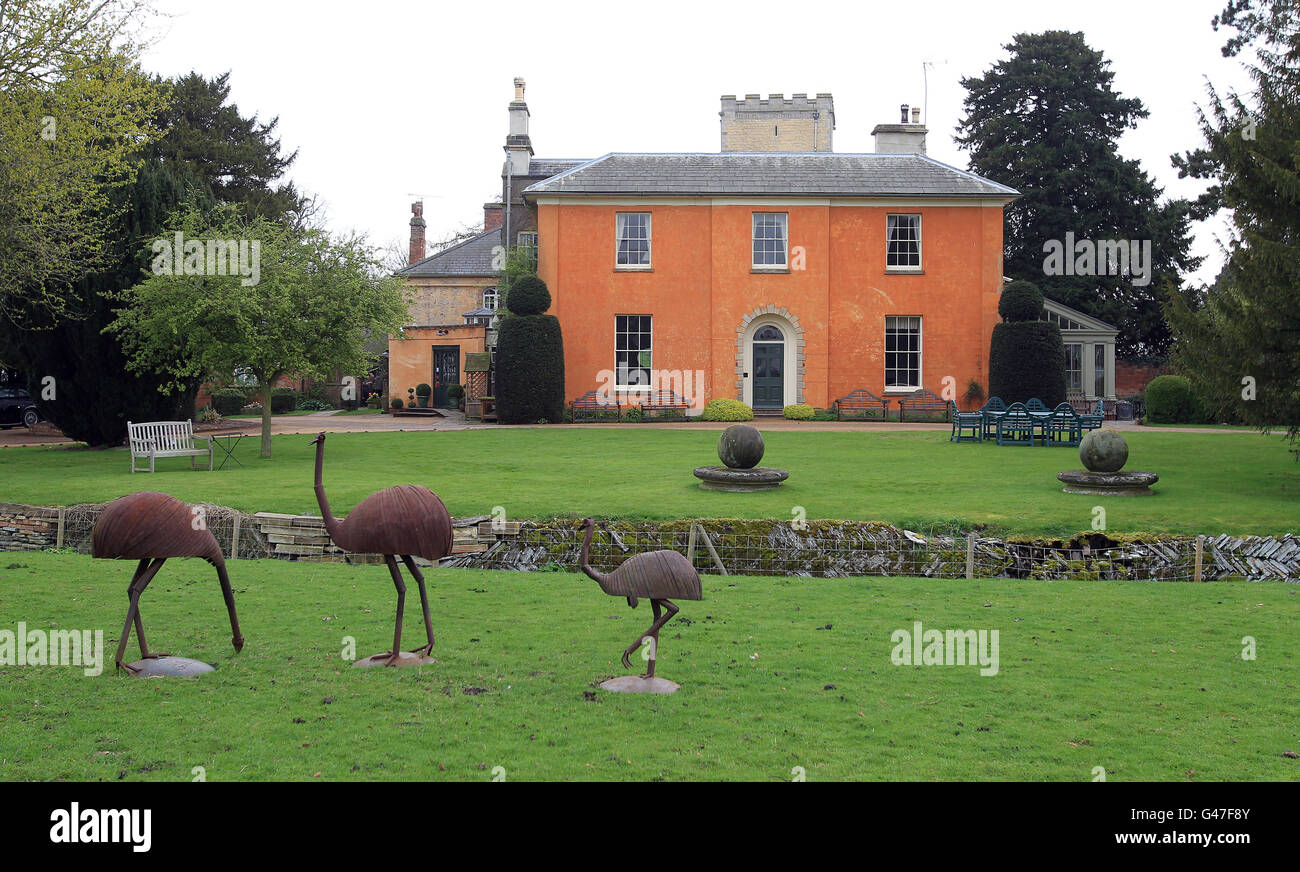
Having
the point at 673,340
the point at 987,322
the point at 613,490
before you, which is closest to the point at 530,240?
the point at 673,340

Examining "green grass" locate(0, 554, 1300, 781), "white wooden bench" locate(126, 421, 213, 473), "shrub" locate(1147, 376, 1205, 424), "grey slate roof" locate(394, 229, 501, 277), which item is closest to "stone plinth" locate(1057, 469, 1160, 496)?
"green grass" locate(0, 554, 1300, 781)

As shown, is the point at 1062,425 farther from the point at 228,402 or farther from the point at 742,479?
the point at 228,402

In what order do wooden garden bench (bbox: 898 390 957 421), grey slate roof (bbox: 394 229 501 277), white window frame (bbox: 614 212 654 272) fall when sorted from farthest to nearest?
grey slate roof (bbox: 394 229 501 277)
white window frame (bbox: 614 212 654 272)
wooden garden bench (bbox: 898 390 957 421)

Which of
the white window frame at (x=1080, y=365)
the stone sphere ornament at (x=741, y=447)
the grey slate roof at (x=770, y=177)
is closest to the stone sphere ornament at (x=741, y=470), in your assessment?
the stone sphere ornament at (x=741, y=447)

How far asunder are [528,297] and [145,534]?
88.5 ft

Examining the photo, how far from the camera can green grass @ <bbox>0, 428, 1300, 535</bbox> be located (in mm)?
14516

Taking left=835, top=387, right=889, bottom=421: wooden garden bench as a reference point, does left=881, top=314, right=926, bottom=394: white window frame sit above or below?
above

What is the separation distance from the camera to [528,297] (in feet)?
110

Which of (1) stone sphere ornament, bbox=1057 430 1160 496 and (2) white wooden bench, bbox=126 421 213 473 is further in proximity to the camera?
(2) white wooden bench, bbox=126 421 213 473

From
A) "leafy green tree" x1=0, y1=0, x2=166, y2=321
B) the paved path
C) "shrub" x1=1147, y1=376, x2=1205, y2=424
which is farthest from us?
"shrub" x1=1147, y1=376, x2=1205, y2=424

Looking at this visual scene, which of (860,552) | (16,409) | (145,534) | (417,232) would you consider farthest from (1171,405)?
(417,232)

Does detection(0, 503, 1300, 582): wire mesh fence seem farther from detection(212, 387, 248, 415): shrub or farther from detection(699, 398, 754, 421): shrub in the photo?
detection(212, 387, 248, 415): shrub

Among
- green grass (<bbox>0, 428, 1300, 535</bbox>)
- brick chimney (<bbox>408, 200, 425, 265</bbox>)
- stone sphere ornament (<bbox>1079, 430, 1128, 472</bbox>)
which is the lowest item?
green grass (<bbox>0, 428, 1300, 535</bbox>)

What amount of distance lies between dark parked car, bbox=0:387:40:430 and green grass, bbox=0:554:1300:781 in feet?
93.3
